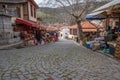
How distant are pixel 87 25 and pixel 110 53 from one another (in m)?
26.8

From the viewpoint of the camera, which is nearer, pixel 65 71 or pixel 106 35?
pixel 65 71

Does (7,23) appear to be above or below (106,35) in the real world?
above

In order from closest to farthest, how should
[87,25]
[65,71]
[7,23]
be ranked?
[65,71] < [7,23] < [87,25]

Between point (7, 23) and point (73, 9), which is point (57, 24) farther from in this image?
point (7, 23)

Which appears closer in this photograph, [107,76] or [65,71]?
[107,76]

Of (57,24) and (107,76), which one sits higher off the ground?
(57,24)

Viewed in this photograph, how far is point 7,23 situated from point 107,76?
12.9 meters

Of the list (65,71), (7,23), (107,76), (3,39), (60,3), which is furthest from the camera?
(60,3)

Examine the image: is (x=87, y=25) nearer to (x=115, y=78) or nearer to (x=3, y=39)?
(x=3, y=39)

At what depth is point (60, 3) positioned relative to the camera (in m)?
29.6

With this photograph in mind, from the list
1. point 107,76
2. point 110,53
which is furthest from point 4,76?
point 110,53

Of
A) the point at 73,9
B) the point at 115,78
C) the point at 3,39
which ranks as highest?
the point at 73,9

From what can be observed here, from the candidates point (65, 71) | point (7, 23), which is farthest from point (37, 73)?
point (7, 23)

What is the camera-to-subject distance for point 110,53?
11.6 metres
